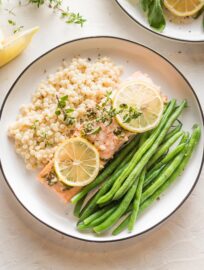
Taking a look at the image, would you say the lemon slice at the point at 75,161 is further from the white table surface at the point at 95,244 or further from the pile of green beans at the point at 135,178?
the white table surface at the point at 95,244

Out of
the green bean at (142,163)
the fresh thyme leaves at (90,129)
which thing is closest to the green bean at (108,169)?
the green bean at (142,163)

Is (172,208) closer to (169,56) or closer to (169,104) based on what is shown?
(169,104)

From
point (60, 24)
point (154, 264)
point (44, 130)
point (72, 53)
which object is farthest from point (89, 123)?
point (154, 264)

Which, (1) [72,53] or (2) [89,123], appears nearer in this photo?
(2) [89,123]

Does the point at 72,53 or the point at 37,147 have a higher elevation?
the point at 72,53

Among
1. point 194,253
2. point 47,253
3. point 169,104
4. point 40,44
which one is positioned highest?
point 40,44

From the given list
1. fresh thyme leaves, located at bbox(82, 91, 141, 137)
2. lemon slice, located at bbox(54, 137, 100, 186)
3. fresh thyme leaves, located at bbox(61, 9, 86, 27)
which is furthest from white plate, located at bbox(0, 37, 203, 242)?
fresh thyme leaves, located at bbox(82, 91, 141, 137)

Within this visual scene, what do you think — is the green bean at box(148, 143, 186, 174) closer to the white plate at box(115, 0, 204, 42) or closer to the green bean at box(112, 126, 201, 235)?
the green bean at box(112, 126, 201, 235)
